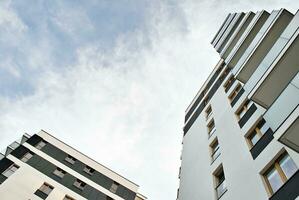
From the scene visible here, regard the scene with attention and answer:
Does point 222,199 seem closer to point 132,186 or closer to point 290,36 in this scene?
point 290,36

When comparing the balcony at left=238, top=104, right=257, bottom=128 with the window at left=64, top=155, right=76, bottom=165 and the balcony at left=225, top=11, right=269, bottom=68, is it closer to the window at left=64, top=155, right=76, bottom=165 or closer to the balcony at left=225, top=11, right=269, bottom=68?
the balcony at left=225, top=11, right=269, bottom=68

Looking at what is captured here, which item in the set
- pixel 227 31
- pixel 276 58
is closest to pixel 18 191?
pixel 276 58

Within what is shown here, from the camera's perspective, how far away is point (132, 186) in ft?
103

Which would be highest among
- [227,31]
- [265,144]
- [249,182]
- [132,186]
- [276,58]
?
[227,31]

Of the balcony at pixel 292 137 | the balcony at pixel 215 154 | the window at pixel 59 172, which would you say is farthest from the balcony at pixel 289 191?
the window at pixel 59 172

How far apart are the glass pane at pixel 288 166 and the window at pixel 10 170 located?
20.9 meters

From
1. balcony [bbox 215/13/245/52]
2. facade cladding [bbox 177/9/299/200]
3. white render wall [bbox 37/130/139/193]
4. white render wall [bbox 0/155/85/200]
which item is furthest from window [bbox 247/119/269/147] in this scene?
white render wall [bbox 37/130/139/193]

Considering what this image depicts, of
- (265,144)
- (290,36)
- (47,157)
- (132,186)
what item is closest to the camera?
(290,36)

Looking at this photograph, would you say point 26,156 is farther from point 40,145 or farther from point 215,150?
point 215,150

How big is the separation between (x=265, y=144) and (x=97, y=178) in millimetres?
20687

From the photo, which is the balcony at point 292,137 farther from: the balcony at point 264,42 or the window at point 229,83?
the window at point 229,83

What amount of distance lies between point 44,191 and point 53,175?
83.6 inches

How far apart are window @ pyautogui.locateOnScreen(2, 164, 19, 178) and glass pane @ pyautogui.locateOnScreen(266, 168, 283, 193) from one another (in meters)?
20.4

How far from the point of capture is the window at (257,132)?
13.8 m
